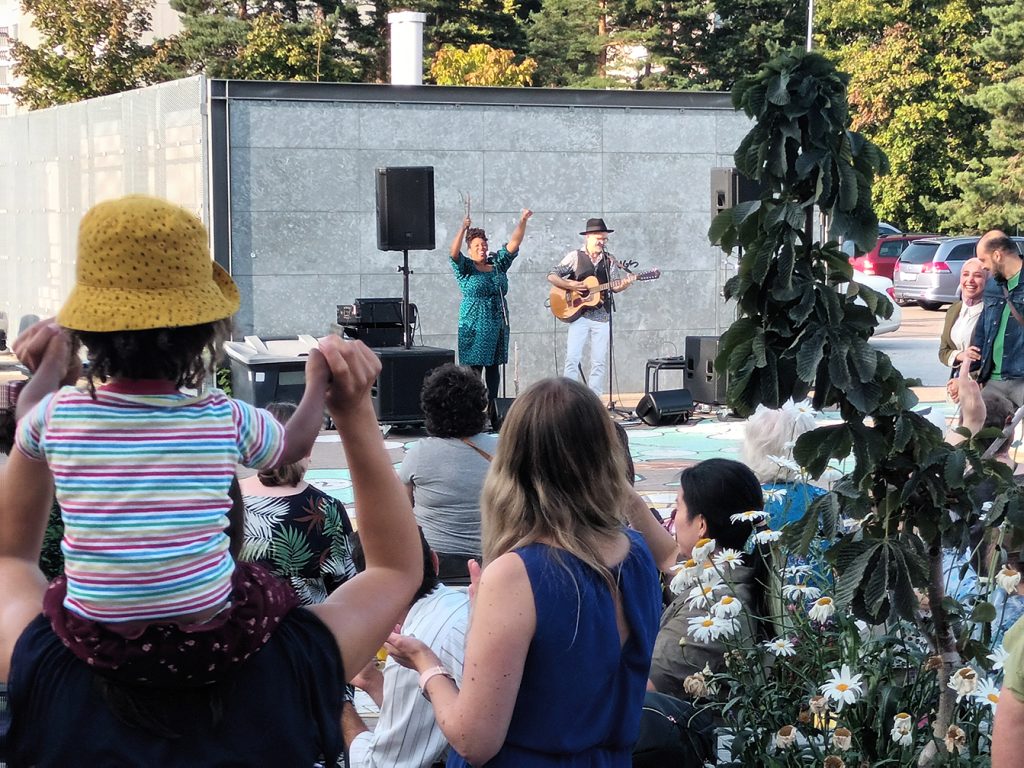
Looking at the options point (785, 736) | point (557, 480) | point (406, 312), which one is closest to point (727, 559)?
point (785, 736)

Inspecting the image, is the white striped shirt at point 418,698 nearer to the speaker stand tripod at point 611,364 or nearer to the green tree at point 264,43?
the speaker stand tripod at point 611,364

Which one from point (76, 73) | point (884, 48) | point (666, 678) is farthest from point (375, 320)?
point (884, 48)

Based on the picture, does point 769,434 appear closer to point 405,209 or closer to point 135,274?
point 135,274

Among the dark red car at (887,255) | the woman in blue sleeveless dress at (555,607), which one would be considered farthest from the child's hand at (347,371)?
the dark red car at (887,255)

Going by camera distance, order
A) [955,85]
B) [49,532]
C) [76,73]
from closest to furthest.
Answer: [49,532], [76,73], [955,85]

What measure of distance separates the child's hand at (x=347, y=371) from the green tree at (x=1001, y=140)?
38.3 metres

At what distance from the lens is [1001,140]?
37.5 m

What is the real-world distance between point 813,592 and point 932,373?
14067 millimetres

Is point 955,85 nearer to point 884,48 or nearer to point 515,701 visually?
point 884,48

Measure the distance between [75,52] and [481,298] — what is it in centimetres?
2425

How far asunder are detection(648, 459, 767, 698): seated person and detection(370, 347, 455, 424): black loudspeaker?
8186mm

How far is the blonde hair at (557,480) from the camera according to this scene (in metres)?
2.31

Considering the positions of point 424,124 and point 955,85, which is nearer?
point 424,124

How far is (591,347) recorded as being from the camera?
12.8 metres
